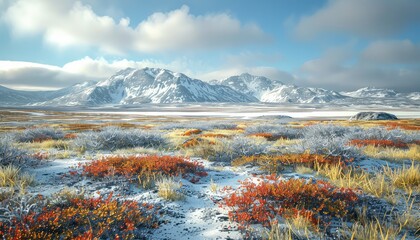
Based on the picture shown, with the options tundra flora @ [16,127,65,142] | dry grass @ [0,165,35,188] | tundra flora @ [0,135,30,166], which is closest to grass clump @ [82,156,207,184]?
dry grass @ [0,165,35,188]

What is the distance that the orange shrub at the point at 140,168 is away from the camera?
23.0 feet

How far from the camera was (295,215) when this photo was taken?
4430 mm

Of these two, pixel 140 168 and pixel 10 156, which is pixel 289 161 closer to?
pixel 140 168

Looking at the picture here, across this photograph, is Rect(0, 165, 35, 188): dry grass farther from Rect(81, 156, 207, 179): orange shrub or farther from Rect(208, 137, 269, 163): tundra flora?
Rect(208, 137, 269, 163): tundra flora

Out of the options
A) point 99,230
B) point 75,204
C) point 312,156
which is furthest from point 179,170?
point 312,156

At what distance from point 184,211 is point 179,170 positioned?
235cm

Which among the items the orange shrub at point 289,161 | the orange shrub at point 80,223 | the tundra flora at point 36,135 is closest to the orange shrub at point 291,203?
the orange shrub at point 80,223

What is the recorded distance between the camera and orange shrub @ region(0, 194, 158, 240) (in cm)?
366

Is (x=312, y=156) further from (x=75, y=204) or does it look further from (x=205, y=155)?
(x=75, y=204)

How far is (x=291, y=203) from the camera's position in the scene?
4.93 m

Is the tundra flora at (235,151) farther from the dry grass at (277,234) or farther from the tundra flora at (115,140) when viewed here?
the dry grass at (277,234)

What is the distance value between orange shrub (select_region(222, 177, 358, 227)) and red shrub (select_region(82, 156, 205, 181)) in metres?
2.49

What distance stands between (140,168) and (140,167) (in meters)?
0.04

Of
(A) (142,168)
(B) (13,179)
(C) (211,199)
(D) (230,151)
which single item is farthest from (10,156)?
(D) (230,151)
